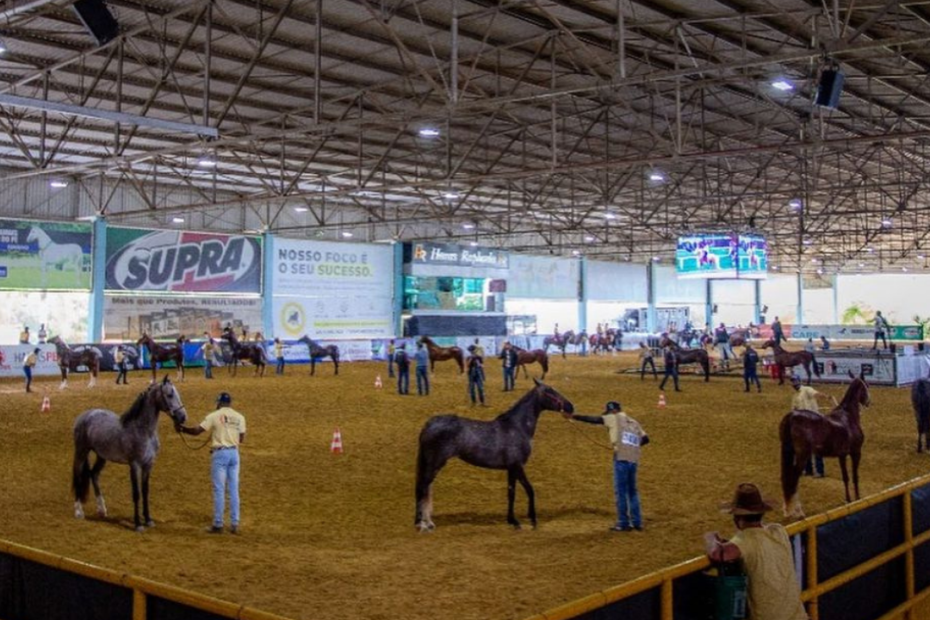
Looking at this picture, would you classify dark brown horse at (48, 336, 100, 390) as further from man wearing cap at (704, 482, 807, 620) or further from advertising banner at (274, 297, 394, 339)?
man wearing cap at (704, 482, 807, 620)

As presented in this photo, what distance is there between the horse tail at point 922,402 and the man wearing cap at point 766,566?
12.0 m

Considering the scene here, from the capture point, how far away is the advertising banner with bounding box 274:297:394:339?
40.9 metres

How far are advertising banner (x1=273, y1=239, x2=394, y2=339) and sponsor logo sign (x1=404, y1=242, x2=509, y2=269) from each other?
169 centimetres

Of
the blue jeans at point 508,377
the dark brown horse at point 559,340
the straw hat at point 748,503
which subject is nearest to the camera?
the straw hat at point 748,503

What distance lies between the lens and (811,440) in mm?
9992

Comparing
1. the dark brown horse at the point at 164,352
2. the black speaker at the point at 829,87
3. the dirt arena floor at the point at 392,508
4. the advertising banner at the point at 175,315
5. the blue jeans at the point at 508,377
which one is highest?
the black speaker at the point at 829,87

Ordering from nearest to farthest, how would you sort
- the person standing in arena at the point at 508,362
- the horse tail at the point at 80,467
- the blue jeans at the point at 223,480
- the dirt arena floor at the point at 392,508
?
the dirt arena floor at the point at 392,508 → the blue jeans at the point at 223,480 → the horse tail at the point at 80,467 → the person standing in arena at the point at 508,362

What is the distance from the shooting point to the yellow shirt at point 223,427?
28.9ft

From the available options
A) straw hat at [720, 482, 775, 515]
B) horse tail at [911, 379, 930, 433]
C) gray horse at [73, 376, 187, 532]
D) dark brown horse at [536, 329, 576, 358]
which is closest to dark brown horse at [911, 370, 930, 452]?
horse tail at [911, 379, 930, 433]

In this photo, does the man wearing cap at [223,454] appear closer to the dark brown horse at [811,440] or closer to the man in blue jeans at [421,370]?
the dark brown horse at [811,440]


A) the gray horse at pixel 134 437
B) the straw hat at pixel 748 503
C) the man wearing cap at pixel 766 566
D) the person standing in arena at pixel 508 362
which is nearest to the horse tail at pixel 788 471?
the straw hat at pixel 748 503

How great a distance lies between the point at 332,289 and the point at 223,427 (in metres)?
34.3

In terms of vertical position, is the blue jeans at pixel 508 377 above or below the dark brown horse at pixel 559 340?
below

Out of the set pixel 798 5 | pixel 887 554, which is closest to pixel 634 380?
pixel 798 5
